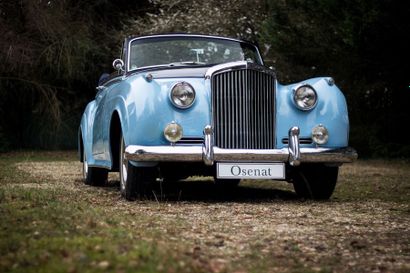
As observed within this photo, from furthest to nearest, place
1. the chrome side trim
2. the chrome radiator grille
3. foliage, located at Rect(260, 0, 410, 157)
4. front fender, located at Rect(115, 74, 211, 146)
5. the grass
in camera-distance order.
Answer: foliage, located at Rect(260, 0, 410, 157), the chrome radiator grille, the chrome side trim, front fender, located at Rect(115, 74, 211, 146), the grass

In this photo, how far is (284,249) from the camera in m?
5.49

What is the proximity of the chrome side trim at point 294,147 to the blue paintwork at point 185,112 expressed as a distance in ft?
0.40

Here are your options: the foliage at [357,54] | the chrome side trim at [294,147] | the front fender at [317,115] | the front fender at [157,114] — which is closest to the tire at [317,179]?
the front fender at [317,115]

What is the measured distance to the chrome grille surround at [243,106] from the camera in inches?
328

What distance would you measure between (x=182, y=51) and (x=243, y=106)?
1612 mm

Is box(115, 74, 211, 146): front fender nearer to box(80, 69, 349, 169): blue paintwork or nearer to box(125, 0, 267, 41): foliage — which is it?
box(80, 69, 349, 169): blue paintwork

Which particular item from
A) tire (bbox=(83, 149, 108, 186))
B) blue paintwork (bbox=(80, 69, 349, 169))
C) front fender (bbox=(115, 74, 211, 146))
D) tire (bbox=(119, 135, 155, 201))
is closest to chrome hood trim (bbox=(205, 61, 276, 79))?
blue paintwork (bbox=(80, 69, 349, 169))

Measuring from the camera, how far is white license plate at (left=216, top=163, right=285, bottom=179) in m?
8.12

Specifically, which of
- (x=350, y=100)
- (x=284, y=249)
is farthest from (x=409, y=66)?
(x=284, y=249)

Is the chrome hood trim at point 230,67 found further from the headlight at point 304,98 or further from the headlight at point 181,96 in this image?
the headlight at point 304,98

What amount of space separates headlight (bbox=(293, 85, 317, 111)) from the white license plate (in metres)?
0.76

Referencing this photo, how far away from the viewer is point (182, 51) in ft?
31.8

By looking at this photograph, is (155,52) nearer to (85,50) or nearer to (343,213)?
(343,213)

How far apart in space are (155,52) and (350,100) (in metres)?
13.1
